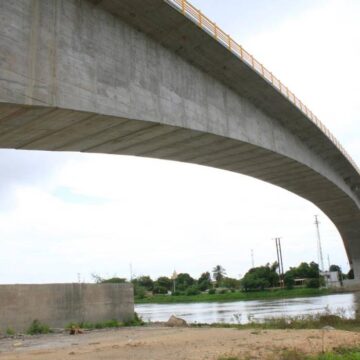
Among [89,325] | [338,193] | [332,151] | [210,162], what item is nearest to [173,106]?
[210,162]

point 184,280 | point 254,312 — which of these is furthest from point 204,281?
point 254,312

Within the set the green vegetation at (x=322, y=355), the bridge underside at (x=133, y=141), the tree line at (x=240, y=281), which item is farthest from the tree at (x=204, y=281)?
the green vegetation at (x=322, y=355)

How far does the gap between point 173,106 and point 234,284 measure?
113044 mm

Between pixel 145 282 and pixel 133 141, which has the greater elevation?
pixel 133 141

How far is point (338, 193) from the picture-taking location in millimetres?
40406

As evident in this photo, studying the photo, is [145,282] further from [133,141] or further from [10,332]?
[133,141]

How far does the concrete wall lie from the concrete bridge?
747 centimetres

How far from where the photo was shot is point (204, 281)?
444 ft

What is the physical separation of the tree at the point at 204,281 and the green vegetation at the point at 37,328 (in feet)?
344

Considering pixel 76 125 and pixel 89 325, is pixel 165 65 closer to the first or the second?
pixel 76 125

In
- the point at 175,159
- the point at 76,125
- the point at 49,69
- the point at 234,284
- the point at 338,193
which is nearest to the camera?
the point at 49,69

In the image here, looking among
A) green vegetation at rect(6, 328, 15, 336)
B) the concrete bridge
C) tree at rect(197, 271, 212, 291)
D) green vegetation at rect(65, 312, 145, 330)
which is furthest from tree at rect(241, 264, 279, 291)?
green vegetation at rect(6, 328, 15, 336)

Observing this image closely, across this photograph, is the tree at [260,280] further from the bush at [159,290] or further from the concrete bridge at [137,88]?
the concrete bridge at [137,88]

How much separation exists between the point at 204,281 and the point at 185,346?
124 m
